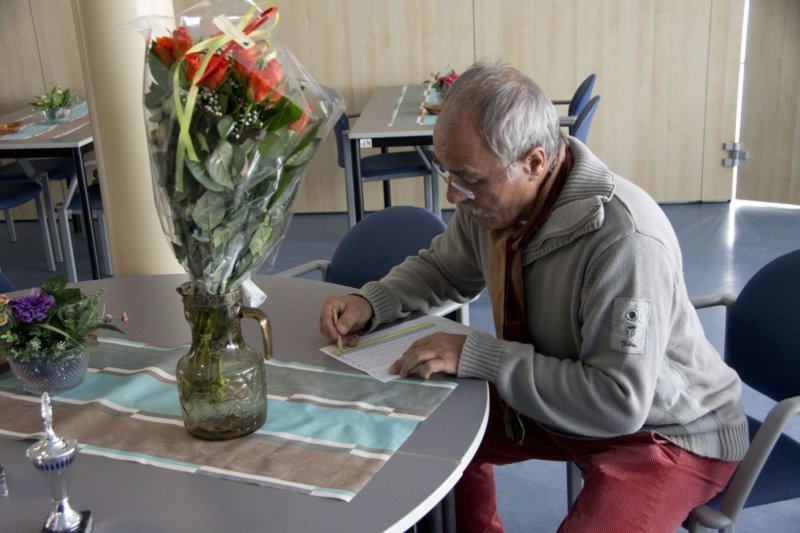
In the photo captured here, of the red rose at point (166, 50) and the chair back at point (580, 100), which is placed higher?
the red rose at point (166, 50)

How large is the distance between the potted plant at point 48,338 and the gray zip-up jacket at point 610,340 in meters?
0.68

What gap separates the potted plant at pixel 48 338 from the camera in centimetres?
141

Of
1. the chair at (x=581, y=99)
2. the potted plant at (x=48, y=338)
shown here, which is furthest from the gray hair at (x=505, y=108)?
the chair at (x=581, y=99)

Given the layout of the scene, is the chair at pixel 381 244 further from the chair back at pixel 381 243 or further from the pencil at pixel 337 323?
the pencil at pixel 337 323

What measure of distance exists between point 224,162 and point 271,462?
1.45 ft

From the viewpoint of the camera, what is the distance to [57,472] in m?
1.02

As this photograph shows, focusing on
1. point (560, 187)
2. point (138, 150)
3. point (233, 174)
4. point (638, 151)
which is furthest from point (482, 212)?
point (638, 151)

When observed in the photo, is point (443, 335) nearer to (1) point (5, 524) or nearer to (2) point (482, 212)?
(2) point (482, 212)

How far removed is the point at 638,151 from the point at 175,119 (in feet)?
15.3

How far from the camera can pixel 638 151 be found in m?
5.32

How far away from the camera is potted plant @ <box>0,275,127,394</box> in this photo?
4.61 feet

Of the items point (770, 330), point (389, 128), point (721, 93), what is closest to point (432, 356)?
point (770, 330)

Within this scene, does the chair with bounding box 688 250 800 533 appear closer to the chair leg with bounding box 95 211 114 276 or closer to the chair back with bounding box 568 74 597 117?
the chair back with bounding box 568 74 597 117

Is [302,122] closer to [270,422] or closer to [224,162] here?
[224,162]
